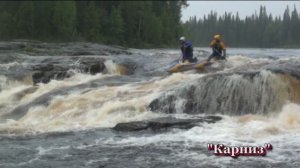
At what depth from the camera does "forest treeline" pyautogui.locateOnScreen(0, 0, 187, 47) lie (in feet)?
180

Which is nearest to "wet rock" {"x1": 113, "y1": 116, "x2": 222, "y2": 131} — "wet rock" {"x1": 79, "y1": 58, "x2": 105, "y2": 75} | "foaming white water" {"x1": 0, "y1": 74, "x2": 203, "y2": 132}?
"foaming white water" {"x1": 0, "y1": 74, "x2": 203, "y2": 132}

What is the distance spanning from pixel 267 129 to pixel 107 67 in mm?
12795

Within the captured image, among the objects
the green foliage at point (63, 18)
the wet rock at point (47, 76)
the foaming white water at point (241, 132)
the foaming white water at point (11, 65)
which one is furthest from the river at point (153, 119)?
the green foliage at point (63, 18)

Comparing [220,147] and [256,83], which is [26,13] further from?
[220,147]

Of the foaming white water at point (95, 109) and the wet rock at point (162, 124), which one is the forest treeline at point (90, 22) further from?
the wet rock at point (162, 124)

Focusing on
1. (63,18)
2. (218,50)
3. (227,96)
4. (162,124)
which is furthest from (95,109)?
(63,18)

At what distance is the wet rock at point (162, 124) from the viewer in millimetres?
11922

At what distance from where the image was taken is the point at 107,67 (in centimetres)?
2306

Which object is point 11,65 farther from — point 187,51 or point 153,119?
point 153,119

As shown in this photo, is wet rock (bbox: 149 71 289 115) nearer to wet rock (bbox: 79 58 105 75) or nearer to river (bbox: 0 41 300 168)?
river (bbox: 0 41 300 168)

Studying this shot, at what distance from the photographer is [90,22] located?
2301 inches

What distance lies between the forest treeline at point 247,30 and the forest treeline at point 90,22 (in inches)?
400

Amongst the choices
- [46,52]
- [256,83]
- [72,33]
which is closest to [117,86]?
[256,83]

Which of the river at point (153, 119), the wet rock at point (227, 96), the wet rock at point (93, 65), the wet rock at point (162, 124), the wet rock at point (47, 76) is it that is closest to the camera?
the river at point (153, 119)
